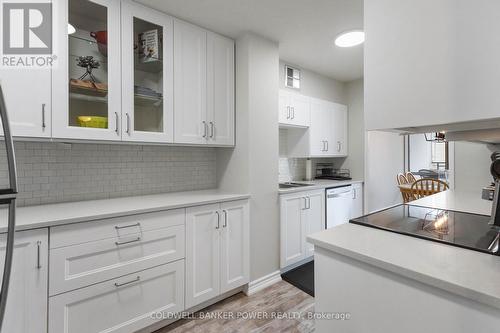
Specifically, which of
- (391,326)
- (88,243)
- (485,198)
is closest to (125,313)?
(88,243)

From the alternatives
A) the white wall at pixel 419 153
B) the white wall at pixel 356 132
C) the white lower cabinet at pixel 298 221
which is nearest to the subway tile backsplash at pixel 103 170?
the white lower cabinet at pixel 298 221

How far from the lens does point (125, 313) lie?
5.27 ft

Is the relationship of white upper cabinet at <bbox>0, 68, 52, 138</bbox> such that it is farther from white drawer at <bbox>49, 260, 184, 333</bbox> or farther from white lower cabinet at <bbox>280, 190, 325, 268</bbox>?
white lower cabinet at <bbox>280, 190, 325, 268</bbox>

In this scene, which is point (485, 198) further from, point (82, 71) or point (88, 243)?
point (82, 71)

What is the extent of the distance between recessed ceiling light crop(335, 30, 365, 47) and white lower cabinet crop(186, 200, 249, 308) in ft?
6.21

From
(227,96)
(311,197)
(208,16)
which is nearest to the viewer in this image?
(208,16)

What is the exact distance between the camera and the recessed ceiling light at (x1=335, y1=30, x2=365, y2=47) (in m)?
2.38

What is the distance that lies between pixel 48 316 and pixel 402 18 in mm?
2145

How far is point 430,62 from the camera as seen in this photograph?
77 cm

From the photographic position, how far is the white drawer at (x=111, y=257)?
1.38 meters

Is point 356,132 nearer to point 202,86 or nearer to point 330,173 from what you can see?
point 330,173

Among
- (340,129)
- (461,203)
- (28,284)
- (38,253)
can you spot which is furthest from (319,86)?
(28,284)

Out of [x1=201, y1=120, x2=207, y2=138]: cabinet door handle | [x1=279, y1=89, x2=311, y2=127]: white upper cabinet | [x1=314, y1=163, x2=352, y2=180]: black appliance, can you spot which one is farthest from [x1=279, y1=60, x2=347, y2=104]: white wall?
[x1=201, y1=120, x2=207, y2=138]: cabinet door handle

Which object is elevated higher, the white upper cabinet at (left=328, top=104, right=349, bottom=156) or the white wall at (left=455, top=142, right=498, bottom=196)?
the white upper cabinet at (left=328, top=104, right=349, bottom=156)
